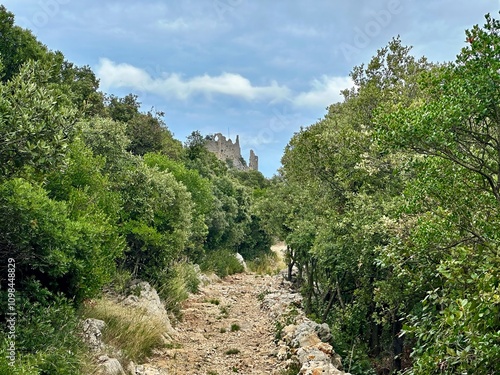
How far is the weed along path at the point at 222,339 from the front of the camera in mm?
11406

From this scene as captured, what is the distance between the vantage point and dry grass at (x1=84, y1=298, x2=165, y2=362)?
10367 millimetres

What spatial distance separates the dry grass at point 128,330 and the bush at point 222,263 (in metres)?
15.8

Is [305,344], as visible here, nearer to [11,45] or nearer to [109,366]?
[109,366]

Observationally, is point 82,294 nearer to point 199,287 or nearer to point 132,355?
point 132,355

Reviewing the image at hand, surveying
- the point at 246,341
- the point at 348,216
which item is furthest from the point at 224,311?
the point at 348,216

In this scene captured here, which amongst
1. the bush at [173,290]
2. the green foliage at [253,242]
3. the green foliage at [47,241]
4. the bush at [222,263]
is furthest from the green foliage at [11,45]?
the green foliage at [253,242]

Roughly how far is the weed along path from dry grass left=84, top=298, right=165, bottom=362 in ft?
1.48

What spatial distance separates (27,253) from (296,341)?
7.96 m

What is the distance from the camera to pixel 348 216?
1081 centimetres

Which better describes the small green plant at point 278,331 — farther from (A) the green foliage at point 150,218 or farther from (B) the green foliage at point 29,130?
(B) the green foliage at point 29,130

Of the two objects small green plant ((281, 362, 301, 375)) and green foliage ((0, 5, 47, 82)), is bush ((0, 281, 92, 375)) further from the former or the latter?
green foliage ((0, 5, 47, 82))

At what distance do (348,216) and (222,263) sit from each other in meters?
20.3

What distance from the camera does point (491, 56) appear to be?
474cm

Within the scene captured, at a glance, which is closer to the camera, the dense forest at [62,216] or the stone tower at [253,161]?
the dense forest at [62,216]
